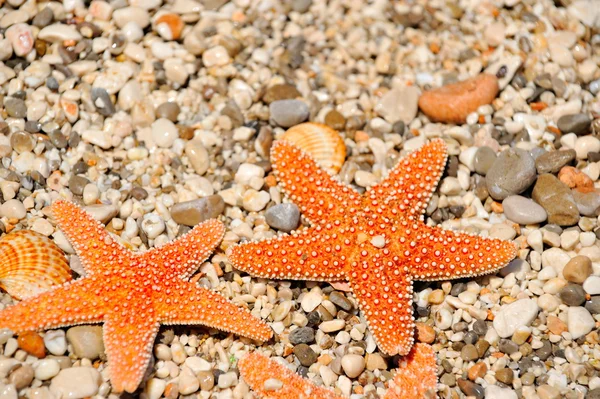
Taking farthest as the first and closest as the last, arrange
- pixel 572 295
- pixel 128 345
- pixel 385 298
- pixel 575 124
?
pixel 575 124 → pixel 572 295 → pixel 385 298 → pixel 128 345

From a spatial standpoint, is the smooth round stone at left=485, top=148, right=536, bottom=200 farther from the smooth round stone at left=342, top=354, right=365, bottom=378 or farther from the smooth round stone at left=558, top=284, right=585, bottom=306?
the smooth round stone at left=342, top=354, right=365, bottom=378

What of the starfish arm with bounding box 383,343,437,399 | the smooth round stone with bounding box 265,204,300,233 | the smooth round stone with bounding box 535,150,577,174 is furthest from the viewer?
the smooth round stone with bounding box 535,150,577,174

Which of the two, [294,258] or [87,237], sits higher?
[87,237]

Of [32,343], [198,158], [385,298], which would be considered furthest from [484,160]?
[32,343]


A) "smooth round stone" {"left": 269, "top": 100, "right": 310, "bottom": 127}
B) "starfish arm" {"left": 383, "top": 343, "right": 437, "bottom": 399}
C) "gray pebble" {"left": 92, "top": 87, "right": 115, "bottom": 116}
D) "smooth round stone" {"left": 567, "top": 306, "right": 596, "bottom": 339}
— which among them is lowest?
"starfish arm" {"left": 383, "top": 343, "right": 437, "bottom": 399}

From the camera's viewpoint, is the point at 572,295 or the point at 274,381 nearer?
the point at 274,381

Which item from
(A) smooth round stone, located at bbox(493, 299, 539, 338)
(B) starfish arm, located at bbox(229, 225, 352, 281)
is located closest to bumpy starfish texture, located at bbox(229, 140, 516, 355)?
(B) starfish arm, located at bbox(229, 225, 352, 281)

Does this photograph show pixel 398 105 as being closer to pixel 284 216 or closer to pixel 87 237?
pixel 284 216

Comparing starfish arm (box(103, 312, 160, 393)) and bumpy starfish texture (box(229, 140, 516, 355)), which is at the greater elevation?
bumpy starfish texture (box(229, 140, 516, 355))
